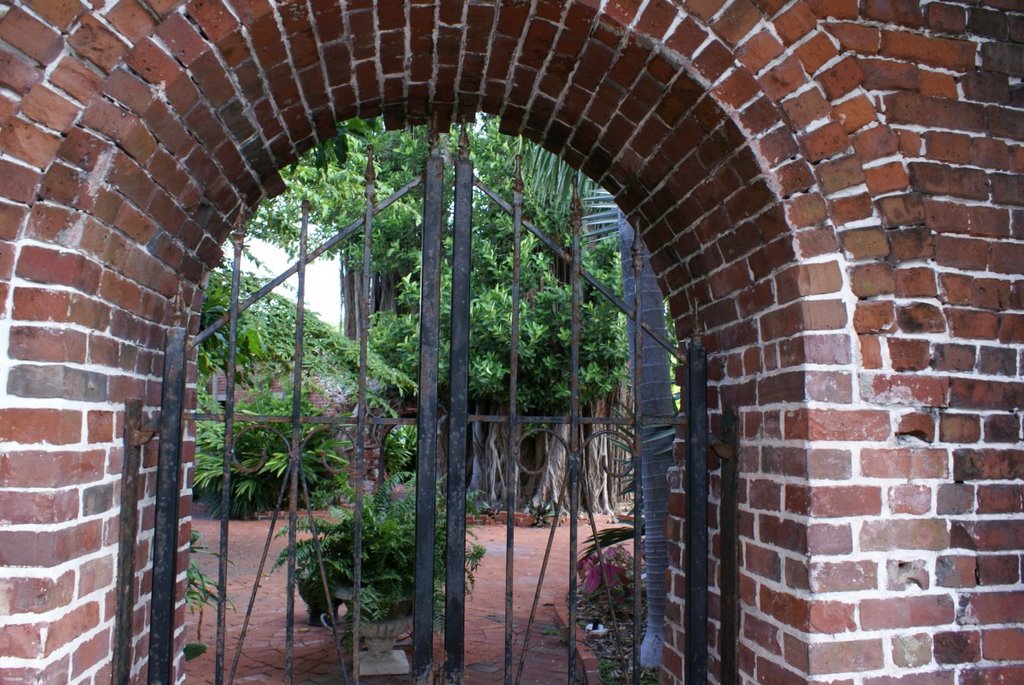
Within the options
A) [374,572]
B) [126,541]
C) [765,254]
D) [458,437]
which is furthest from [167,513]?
[374,572]

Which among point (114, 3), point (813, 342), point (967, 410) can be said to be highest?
point (114, 3)

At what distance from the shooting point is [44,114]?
199 cm

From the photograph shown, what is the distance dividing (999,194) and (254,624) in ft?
18.2

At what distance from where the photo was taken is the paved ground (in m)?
4.71

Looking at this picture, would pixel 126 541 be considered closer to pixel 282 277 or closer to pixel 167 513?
pixel 167 513

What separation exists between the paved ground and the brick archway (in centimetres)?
216

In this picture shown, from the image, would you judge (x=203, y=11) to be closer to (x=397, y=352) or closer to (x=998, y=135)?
(x=998, y=135)

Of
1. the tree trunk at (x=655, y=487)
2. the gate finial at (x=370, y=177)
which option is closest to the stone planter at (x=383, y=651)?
the tree trunk at (x=655, y=487)

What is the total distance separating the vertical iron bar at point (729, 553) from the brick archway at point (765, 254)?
5cm

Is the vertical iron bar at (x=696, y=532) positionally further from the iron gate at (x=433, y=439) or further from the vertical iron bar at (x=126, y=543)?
the vertical iron bar at (x=126, y=543)

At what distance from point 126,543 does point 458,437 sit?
1.07 m

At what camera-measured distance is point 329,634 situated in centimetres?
569

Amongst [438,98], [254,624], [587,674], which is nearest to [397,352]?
[254,624]

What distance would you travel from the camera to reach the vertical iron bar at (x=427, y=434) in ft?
8.73
